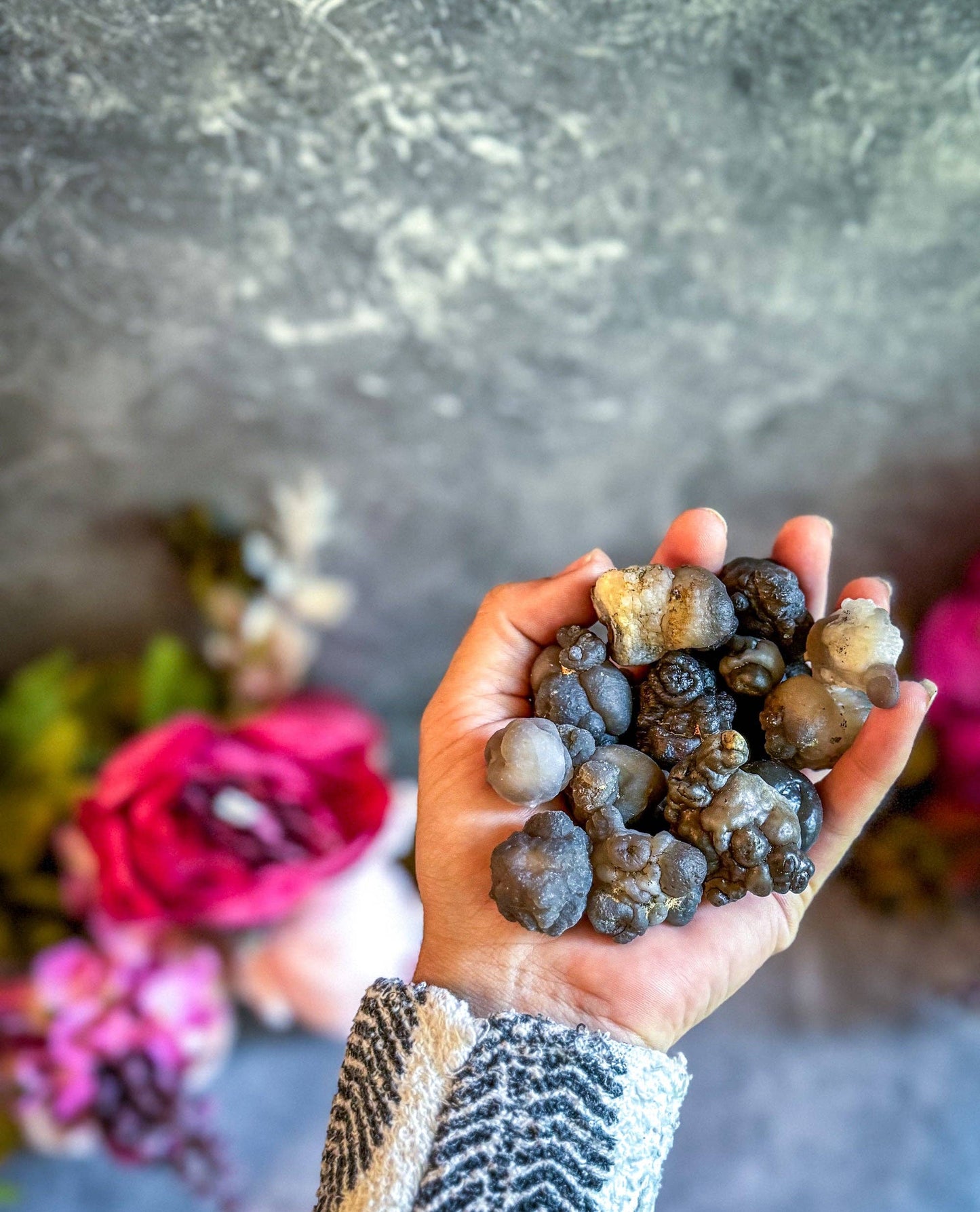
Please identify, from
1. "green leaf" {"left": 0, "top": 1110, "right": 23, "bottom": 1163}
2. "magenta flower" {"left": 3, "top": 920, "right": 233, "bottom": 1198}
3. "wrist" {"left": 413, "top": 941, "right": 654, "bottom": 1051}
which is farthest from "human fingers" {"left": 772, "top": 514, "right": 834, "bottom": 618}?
"green leaf" {"left": 0, "top": 1110, "right": 23, "bottom": 1163}

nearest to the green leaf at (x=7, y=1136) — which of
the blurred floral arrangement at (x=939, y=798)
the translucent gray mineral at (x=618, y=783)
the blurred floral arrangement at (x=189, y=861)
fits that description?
the blurred floral arrangement at (x=189, y=861)

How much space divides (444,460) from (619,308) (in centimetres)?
15

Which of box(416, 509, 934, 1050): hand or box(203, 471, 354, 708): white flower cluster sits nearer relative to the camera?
box(416, 509, 934, 1050): hand

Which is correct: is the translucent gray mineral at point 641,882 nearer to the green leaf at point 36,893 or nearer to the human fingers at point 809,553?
the human fingers at point 809,553

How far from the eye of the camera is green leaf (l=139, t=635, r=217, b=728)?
0.63 meters

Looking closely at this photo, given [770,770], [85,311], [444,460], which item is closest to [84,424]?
[85,311]

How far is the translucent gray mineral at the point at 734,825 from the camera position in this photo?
1.25 ft

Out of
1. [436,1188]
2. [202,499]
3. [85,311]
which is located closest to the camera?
[436,1188]

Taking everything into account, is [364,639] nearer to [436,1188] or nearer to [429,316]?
[429,316]

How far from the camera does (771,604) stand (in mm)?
433

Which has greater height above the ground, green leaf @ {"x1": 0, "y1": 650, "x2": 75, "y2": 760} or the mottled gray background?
the mottled gray background

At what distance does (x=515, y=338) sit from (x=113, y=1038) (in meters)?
0.48

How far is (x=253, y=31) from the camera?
0.43 metres

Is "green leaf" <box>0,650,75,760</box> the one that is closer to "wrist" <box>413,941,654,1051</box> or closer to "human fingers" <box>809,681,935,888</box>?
"wrist" <box>413,941,654,1051</box>
